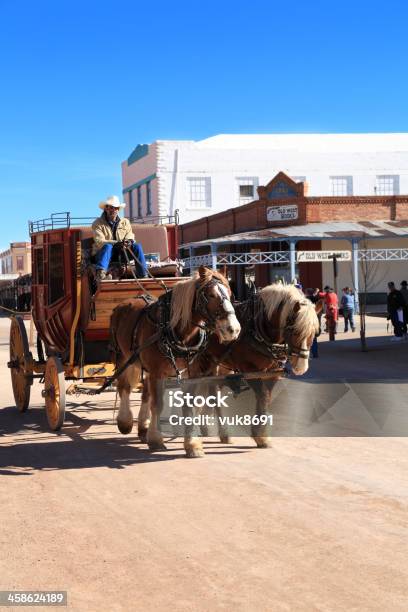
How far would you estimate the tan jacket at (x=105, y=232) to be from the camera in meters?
10.3

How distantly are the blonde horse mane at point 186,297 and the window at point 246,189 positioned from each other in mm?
48094

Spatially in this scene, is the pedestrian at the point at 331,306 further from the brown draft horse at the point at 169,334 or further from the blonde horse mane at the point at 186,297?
the blonde horse mane at the point at 186,297

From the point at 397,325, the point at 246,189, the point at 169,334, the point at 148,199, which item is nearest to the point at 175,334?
the point at 169,334

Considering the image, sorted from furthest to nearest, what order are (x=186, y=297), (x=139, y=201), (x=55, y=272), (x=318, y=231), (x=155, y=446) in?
(x=139, y=201) < (x=318, y=231) < (x=55, y=272) < (x=155, y=446) < (x=186, y=297)

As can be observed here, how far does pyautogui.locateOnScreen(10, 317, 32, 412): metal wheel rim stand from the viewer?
11508 millimetres

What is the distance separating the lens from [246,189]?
56.5m

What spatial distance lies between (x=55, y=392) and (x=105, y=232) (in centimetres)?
220

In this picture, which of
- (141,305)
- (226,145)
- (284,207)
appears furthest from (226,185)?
(141,305)

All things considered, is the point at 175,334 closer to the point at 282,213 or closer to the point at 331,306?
the point at 331,306

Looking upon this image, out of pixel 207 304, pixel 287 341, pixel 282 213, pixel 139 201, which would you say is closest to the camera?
pixel 207 304

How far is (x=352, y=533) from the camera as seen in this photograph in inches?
235

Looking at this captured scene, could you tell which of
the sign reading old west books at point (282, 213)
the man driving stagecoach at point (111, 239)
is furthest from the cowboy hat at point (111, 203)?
the sign reading old west books at point (282, 213)

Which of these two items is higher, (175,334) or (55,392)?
(175,334)

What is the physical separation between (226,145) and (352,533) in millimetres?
53763
